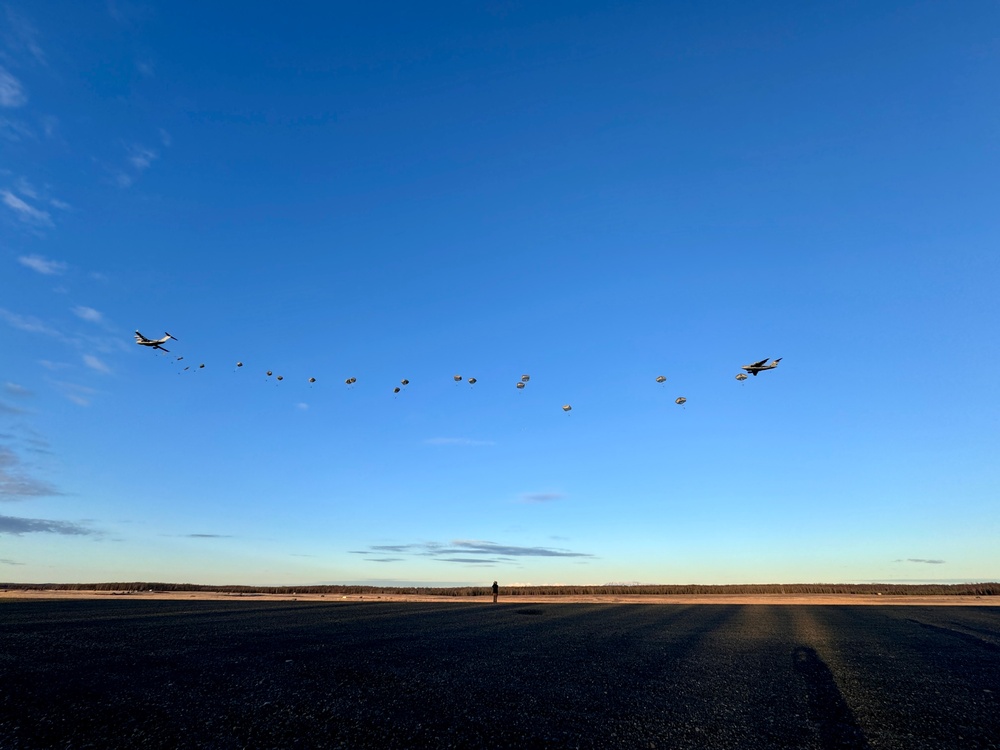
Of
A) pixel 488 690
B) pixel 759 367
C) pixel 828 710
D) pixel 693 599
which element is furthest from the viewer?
pixel 693 599

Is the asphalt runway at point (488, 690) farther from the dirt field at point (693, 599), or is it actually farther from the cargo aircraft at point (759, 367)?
the dirt field at point (693, 599)

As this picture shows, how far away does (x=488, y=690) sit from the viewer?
12.7 meters

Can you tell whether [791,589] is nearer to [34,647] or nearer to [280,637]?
[280,637]

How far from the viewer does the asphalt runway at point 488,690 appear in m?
9.53

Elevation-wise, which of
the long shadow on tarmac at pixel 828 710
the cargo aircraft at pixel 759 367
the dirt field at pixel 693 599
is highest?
the cargo aircraft at pixel 759 367

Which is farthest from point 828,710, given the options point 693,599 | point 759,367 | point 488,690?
point 693,599

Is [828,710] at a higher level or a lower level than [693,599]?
lower

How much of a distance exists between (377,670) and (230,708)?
4.70 m

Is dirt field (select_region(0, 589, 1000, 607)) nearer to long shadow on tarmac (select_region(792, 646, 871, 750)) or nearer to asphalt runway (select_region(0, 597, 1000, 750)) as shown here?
asphalt runway (select_region(0, 597, 1000, 750))

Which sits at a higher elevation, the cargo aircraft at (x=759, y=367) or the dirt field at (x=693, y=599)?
the cargo aircraft at (x=759, y=367)

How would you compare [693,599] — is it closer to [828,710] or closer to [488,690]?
[828,710]

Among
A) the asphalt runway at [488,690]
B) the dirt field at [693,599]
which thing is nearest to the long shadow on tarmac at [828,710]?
the asphalt runway at [488,690]

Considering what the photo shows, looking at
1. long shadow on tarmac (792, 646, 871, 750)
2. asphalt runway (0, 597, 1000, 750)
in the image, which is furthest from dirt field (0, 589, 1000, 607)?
long shadow on tarmac (792, 646, 871, 750)

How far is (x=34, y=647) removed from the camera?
18188 millimetres
